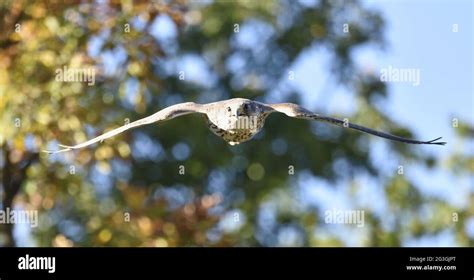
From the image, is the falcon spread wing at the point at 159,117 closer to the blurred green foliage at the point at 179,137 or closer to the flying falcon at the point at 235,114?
the flying falcon at the point at 235,114

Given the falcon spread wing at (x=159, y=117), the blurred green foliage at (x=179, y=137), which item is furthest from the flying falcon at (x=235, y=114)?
the blurred green foliage at (x=179, y=137)

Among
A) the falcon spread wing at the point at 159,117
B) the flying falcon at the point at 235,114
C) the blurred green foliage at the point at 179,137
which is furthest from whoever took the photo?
the blurred green foliage at the point at 179,137

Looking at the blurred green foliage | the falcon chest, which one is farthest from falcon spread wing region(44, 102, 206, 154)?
the blurred green foliage

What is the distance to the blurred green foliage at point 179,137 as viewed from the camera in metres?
10.8

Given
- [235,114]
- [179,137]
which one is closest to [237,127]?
[235,114]

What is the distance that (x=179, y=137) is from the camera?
16.9m

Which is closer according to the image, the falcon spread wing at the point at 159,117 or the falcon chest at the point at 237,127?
the falcon spread wing at the point at 159,117

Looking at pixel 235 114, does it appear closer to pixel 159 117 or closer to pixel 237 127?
pixel 237 127

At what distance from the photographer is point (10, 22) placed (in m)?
11.1

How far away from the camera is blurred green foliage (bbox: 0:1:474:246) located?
10812mm

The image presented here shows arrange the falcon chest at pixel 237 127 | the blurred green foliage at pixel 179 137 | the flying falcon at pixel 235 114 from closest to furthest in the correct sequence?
the flying falcon at pixel 235 114
the falcon chest at pixel 237 127
the blurred green foliage at pixel 179 137

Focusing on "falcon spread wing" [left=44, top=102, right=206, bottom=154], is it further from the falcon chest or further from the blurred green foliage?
the blurred green foliage

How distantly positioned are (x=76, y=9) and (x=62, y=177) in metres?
1.94
